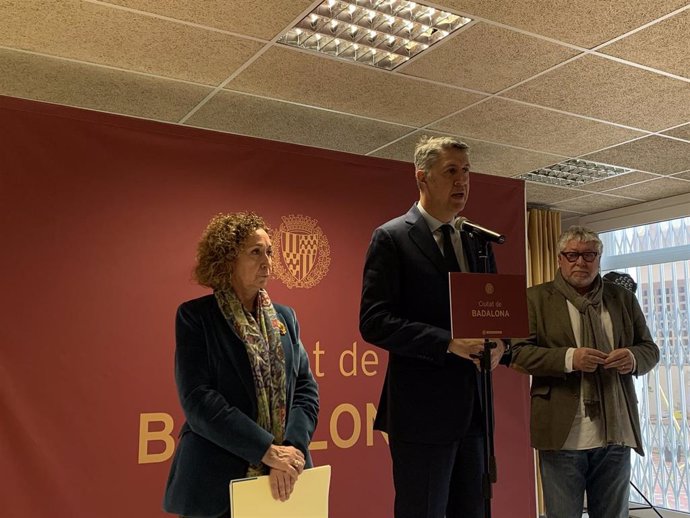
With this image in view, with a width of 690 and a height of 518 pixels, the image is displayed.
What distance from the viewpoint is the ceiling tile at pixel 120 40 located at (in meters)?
2.39

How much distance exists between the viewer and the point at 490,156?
413cm

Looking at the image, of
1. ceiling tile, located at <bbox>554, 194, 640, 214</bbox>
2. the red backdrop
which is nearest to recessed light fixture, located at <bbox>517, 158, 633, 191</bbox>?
ceiling tile, located at <bbox>554, 194, 640, 214</bbox>

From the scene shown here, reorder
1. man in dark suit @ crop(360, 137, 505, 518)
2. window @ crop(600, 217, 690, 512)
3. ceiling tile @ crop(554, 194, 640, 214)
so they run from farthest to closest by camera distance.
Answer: ceiling tile @ crop(554, 194, 640, 214)
window @ crop(600, 217, 690, 512)
man in dark suit @ crop(360, 137, 505, 518)

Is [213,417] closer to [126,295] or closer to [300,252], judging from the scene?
[126,295]

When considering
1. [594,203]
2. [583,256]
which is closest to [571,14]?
[583,256]

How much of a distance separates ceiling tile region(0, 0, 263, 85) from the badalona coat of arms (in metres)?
0.90

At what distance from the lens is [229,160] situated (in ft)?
11.0

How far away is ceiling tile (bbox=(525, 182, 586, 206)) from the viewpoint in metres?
4.96

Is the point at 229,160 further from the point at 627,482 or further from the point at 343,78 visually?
the point at 627,482

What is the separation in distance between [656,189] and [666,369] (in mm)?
1510

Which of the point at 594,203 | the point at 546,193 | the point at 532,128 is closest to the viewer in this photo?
the point at 532,128

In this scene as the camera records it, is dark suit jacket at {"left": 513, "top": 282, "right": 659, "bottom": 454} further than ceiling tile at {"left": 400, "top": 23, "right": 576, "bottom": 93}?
No

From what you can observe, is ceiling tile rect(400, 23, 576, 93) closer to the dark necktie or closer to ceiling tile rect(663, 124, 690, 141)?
the dark necktie

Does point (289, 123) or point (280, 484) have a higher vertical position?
point (289, 123)
